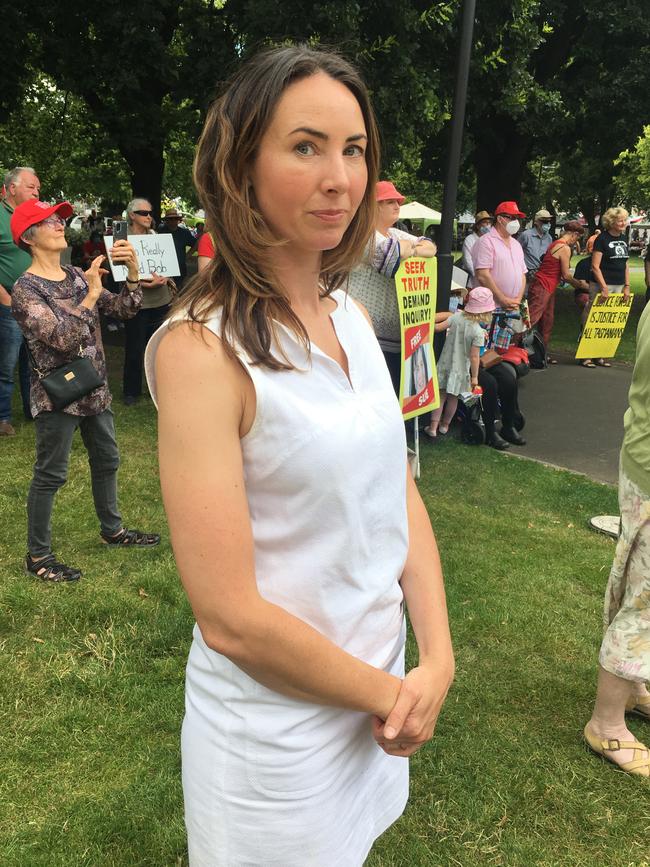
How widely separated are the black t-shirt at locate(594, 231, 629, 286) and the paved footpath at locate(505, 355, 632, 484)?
1367 millimetres

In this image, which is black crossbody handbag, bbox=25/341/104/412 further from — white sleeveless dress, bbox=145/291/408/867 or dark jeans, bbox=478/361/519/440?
dark jeans, bbox=478/361/519/440

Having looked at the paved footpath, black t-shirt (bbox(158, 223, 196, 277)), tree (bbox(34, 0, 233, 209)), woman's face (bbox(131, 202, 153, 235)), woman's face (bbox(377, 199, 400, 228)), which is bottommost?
the paved footpath

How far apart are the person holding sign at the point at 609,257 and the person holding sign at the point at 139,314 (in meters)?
6.23

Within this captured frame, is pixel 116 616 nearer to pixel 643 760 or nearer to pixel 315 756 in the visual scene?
pixel 643 760

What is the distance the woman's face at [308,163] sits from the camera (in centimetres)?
104

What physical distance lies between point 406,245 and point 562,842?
12.8 feet

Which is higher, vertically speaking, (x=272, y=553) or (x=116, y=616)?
(x=272, y=553)

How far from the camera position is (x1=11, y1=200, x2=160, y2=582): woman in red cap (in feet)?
12.6

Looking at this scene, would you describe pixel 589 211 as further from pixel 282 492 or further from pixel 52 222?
pixel 282 492

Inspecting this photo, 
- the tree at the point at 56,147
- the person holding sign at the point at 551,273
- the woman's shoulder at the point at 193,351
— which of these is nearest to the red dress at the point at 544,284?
the person holding sign at the point at 551,273

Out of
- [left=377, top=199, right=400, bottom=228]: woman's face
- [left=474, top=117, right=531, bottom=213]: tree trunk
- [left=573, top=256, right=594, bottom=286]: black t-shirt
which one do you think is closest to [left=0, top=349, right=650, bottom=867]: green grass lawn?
[left=377, top=199, right=400, bottom=228]: woman's face

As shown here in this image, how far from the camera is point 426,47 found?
9289 mm

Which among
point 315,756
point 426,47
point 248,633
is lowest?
point 315,756

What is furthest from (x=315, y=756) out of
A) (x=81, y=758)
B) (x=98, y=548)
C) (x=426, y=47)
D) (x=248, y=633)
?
(x=426, y=47)
